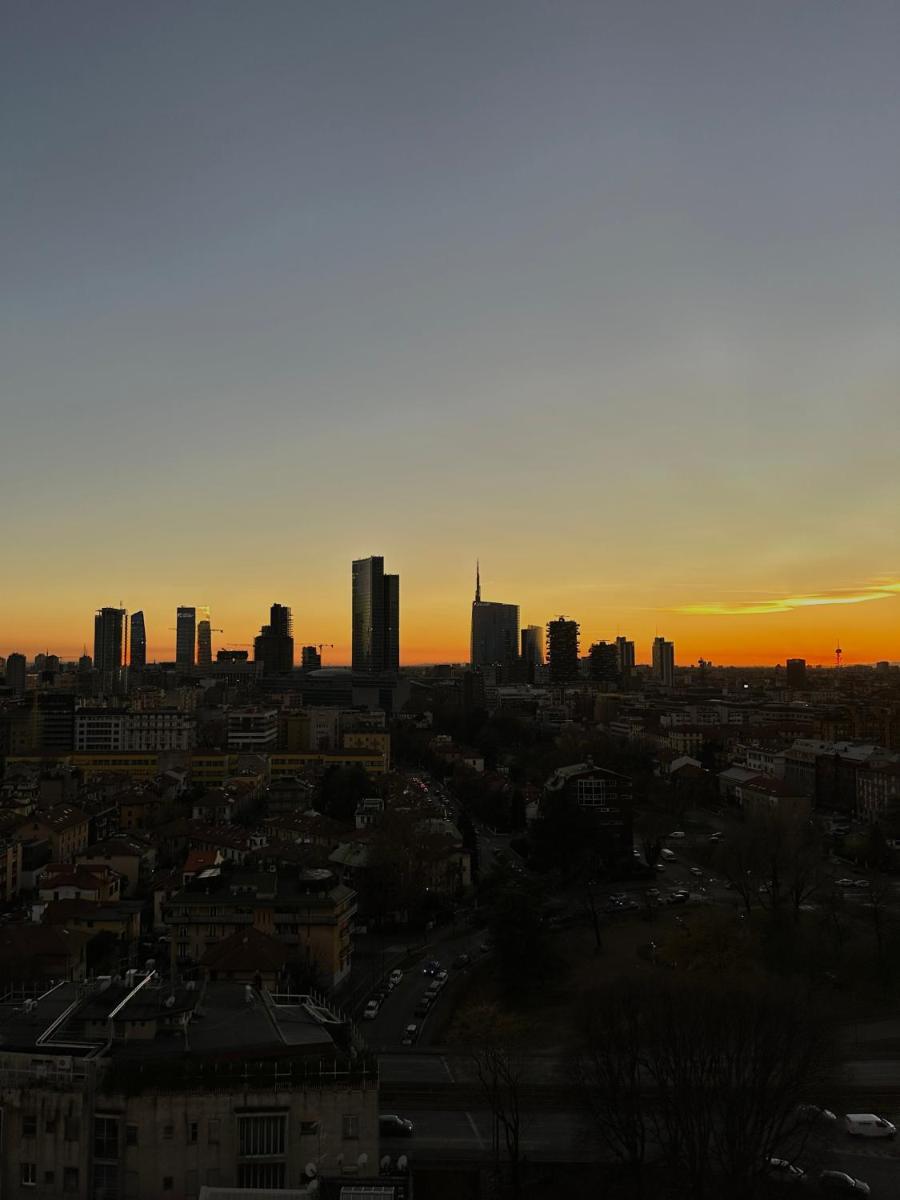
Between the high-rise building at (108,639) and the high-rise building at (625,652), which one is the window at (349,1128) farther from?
the high-rise building at (625,652)

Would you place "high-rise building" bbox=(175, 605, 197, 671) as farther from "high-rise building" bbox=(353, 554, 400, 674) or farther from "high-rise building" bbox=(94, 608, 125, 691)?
"high-rise building" bbox=(353, 554, 400, 674)

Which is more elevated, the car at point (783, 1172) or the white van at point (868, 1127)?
the car at point (783, 1172)

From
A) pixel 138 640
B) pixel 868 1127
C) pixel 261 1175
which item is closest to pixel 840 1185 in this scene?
pixel 868 1127

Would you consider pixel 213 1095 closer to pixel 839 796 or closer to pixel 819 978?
pixel 819 978

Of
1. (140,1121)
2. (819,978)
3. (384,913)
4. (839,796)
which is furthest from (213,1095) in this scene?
(839,796)

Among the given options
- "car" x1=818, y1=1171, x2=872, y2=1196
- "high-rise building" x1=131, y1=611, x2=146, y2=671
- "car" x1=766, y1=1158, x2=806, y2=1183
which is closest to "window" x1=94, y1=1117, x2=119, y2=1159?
"car" x1=766, y1=1158, x2=806, y2=1183

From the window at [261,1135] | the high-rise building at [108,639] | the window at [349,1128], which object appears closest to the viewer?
the window at [261,1135]

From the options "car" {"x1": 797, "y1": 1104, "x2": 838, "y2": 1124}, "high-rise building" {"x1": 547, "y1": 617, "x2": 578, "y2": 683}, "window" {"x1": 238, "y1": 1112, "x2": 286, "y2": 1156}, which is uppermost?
"high-rise building" {"x1": 547, "y1": 617, "x2": 578, "y2": 683}

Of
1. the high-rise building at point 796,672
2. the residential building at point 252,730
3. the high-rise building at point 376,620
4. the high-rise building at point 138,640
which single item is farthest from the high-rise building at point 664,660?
the residential building at point 252,730
